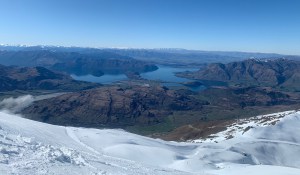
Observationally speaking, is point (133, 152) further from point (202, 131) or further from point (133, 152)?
point (202, 131)

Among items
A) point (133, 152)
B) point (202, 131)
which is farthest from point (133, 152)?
point (202, 131)

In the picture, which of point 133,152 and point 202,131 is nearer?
point 133,152

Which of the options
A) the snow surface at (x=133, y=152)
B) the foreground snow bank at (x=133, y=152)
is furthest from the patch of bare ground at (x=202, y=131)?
the snow surface at (x=133, y=152)

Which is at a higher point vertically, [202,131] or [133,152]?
[133,152]

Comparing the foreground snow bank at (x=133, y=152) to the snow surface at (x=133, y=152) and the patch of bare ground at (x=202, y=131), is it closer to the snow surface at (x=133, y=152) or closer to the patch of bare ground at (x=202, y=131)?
the snow surface at (x=133, y=152)

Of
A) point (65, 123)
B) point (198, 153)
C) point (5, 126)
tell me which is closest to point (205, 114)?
point (65, 123)

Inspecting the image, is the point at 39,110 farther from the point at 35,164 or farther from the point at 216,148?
the point at 35,164

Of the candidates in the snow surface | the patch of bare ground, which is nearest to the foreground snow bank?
the snow surface

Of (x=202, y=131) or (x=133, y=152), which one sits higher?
(x=133, y=152)
